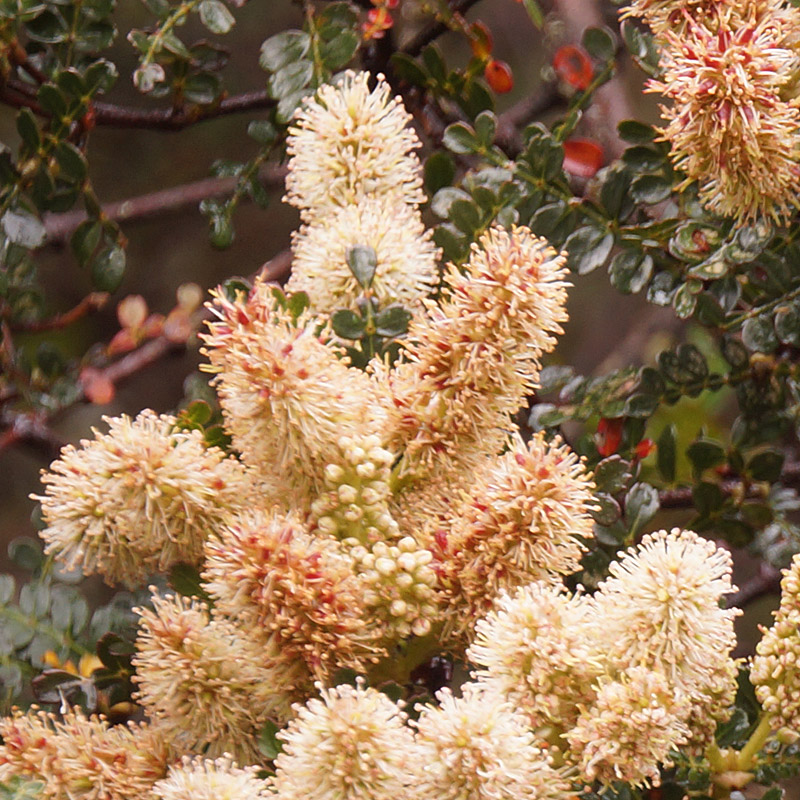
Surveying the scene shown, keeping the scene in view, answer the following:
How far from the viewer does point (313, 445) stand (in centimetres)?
54

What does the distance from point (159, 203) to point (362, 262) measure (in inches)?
18.3

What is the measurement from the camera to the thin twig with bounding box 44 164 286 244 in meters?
0.92

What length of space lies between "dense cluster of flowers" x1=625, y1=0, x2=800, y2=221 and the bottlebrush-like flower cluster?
0.37 feet

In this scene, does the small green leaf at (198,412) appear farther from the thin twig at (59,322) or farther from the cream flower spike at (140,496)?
the thin twig at (59,322)

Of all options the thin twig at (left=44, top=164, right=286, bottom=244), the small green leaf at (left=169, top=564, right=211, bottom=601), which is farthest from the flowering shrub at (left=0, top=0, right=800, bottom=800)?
the thin twig at (left=44, top=164, right=286, bottom=244)

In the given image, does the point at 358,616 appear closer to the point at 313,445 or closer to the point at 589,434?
the point at 313,445

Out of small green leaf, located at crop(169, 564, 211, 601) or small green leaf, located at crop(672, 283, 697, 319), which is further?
small green leaf, located at crop(672, 283, 697, 319)

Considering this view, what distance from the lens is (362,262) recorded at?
625 mm

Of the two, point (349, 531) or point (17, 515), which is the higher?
point (17, 515)

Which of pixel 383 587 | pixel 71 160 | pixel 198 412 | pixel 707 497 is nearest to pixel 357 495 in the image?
pixel 383 587

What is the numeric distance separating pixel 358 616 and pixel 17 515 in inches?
58.2

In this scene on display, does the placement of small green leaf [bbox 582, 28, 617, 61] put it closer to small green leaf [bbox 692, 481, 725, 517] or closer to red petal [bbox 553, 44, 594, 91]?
red petal [bbox 553, 44, 594, 91]

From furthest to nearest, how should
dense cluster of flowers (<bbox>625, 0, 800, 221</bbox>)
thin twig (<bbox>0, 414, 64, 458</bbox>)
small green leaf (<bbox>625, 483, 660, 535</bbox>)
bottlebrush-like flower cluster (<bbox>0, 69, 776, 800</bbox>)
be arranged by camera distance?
thin twig (<bbox>0, 414, 64, 458</bbox>) → small green leaf (<bbox>625, 483, 660, 535</bbox>) → dense cluster of flowers (<bbox>625, 0, 800, 221</bbox>) → bottlebrush-like flower cluster (<bbox>0, 69, 776, 800</bbox>)

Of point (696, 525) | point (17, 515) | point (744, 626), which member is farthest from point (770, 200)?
point (17, 515)
